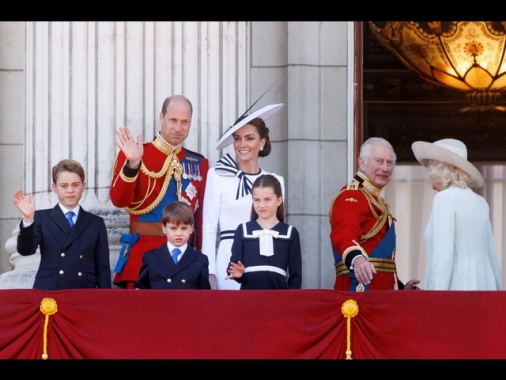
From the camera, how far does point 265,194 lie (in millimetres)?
10172

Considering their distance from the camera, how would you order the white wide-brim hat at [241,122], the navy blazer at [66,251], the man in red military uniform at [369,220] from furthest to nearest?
the white wide-brim hat at [241,122] → the man in red military uniform at [369,220] → the navy blazer at [66,251]

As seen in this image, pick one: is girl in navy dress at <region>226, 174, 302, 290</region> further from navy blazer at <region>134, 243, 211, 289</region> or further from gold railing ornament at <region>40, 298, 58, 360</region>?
gold railing ornament at <region>40, 298, 58, 360</region>

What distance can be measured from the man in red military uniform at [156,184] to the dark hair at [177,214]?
18.9 inches

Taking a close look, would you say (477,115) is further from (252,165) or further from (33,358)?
(33,358)

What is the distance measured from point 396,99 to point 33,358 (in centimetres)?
860

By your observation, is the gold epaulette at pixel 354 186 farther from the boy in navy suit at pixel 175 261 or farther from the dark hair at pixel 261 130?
the boy in navy suit at pixel 175 261

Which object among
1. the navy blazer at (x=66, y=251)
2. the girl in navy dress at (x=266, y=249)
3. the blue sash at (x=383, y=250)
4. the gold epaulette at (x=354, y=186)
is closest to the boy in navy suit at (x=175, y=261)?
the girl in navy dress at (x=266, y=249)

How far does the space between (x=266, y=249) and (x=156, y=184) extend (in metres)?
1.05

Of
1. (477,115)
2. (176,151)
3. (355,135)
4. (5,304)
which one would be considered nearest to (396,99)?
(477,115)

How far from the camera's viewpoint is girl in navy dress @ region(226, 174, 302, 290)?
1005cm

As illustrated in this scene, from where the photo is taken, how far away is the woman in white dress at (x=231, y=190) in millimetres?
10555

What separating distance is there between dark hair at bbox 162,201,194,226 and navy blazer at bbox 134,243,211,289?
15cm

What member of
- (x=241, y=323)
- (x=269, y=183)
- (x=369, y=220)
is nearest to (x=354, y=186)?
(x=369, y=220)

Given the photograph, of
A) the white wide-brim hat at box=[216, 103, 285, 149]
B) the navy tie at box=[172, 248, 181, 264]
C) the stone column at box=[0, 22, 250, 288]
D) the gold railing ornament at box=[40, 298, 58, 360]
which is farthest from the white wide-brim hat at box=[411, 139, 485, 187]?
the gold railing ornament at box=[40, 298, 58, 360]
